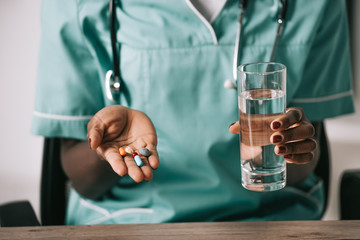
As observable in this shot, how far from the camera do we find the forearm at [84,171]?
0.69m

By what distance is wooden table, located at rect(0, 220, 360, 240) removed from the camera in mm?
539

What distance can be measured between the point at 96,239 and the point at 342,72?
47 centimetres

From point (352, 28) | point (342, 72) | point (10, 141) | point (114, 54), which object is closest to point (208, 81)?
point (114, 54)

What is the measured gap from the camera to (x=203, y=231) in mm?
555

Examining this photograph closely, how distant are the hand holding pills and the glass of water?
0.09 meters

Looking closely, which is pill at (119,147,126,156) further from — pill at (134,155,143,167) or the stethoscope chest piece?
the stethoscope chest piece

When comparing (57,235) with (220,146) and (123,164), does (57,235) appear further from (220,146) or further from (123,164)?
(220,146)

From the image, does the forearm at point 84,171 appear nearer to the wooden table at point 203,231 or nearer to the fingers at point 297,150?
the wooden table at point 203,231

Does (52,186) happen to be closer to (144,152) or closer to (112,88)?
(112,88)

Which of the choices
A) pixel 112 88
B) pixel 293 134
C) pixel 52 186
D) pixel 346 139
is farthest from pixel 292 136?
pixel 346 139

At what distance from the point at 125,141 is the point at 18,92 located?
0.91m

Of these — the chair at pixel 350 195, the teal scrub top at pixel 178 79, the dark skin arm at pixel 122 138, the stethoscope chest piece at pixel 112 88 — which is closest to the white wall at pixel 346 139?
the chair at pixel 350 195

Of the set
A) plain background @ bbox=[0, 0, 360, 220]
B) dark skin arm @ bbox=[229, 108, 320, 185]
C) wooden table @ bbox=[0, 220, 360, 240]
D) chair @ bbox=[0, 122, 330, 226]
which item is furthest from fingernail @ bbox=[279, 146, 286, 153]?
plain background @ bbox=[0, 0, 360, 220]

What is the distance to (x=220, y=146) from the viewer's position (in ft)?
2.28
